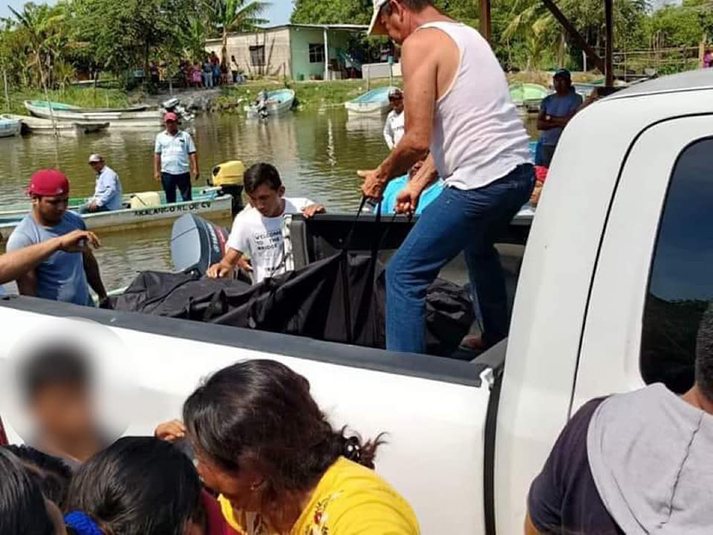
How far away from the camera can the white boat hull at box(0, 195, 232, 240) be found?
13469 mm

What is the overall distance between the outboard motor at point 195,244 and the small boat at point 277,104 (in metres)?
34.1

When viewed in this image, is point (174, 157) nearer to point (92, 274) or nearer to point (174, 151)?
point (174, 151)

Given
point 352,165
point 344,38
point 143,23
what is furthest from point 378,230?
point 344,38

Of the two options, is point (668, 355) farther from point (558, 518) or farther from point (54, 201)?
point (54, 201)

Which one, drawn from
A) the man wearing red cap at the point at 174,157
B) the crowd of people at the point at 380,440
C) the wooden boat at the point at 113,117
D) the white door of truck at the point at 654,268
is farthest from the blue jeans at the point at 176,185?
the wooden boat at the point at 113,117

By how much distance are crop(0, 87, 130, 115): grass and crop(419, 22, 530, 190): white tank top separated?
40.4 m

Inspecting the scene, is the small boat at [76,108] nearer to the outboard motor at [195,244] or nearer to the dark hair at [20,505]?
the outboard motor at [195,244]

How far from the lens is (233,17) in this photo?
54.8 metres

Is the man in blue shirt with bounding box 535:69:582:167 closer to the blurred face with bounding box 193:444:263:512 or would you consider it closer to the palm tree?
the blurred face with bounding box 193:444:263:512

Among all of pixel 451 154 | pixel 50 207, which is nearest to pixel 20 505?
pixel 451 154

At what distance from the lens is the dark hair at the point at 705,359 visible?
1272mm

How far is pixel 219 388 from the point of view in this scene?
172 centimetres

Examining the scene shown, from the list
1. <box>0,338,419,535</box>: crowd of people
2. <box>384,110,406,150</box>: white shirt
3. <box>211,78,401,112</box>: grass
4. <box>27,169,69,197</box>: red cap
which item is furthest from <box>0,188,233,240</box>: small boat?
<box>211,78,401,112</box>: grass

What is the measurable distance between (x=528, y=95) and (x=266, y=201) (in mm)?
30117
